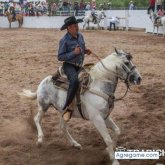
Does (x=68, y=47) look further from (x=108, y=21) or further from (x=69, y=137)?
(x=108, y=21)

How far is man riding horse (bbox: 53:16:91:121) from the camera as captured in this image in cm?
705

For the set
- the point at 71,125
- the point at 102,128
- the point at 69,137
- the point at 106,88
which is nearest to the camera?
the point at 102,128

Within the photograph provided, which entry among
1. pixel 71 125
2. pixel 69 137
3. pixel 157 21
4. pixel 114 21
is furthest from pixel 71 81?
pixel 114 21

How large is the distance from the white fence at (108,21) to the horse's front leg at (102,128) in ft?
78.4

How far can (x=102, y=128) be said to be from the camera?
668 centimetres

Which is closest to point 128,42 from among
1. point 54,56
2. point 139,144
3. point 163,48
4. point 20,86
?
A: point 163,48

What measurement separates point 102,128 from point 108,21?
31.5 m

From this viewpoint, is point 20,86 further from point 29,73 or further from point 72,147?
point 72,147

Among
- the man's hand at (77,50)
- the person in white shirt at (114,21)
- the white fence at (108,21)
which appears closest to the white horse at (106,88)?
the man's hand at (77,50)

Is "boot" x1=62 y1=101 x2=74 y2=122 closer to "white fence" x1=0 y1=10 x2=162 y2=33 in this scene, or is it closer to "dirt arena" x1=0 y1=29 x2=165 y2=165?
"dirt arena" x1=0 y1=29 x2=165 y2=165

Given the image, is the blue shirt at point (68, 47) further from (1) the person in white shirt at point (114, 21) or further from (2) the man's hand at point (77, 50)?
(1) the person in white shirt at point (114, 21)

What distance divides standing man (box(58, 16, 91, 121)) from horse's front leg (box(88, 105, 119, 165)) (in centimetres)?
44

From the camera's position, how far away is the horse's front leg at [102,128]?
657 cm

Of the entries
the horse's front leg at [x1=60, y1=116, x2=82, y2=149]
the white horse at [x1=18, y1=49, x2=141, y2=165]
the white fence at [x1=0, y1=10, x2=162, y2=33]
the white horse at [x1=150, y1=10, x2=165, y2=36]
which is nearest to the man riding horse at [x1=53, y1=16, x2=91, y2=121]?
the white horse at [x1=18, y1=49, x2=141, y2=165]
